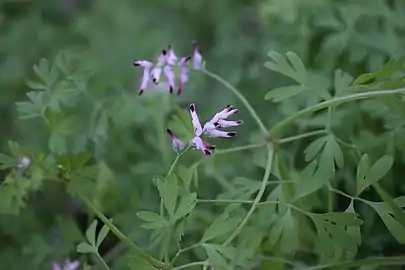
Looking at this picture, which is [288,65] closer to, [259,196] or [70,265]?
[259,196]

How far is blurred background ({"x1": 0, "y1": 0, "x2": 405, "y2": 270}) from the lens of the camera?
1.22m

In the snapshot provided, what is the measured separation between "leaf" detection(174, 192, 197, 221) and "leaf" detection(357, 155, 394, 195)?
0.24 m

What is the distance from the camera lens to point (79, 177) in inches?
40.6

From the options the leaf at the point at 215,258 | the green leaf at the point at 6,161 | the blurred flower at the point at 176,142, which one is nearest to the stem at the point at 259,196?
the leaf at the point at 215,258

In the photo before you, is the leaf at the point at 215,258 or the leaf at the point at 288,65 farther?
the leaf at the point at 288,65

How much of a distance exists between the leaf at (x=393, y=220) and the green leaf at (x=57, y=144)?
0.50m

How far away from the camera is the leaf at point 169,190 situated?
2.91 feet

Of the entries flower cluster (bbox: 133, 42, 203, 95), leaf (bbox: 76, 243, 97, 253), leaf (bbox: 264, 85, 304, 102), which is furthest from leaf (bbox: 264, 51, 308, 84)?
leaf (bbox: 76, 243, 97, 253)

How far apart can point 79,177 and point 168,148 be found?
0.94 feet

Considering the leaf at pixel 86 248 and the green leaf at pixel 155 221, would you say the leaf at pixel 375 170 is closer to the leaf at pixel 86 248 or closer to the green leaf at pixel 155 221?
the green leaf at pixel 155 221

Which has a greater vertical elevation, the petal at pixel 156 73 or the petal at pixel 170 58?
the petal at pixel 170 58

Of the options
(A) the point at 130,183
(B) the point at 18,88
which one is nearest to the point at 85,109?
(A) the point at 130,183

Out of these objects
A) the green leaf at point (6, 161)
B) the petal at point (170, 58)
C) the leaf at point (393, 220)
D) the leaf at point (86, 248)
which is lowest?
the leaf at point (86, 248)

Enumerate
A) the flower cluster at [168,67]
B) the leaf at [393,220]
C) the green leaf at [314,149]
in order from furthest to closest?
1. the flower cluster at [168,67]
2. the green leaf at [314,149]
3. the leaf at [393,220]
